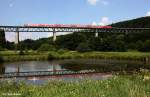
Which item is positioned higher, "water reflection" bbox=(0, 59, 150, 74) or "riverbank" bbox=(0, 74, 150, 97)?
"riverbank" bbox=(0, 74, 150, 97)

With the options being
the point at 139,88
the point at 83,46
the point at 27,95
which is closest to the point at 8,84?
the point at 27,95

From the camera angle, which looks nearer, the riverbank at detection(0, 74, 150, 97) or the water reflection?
the riverbank at detection(0, 74, 150, 97)

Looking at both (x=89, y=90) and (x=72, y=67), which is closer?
(x=89, y=90)

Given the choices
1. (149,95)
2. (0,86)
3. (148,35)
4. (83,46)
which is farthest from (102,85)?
(148,35)

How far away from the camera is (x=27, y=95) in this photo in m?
15.8

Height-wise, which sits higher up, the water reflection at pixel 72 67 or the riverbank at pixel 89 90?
the riverbank at pixel 89 90

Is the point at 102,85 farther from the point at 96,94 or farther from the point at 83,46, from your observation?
the point at 83,46

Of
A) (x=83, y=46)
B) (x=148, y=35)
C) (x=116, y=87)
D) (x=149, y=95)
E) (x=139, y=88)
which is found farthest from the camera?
(x=148, y=35)

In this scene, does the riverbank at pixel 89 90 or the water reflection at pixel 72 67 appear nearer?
the riverbank at pixel 89 90

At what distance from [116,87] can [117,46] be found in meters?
136

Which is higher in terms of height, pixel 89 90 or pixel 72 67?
pixel 89 90

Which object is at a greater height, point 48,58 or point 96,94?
point 96,94

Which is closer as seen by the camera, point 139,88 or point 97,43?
point 139,88

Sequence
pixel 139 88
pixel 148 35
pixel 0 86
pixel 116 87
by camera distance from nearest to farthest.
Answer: pixel 139 88 < pixel 116 87 < pixel 0 86 < pixel 148 35
